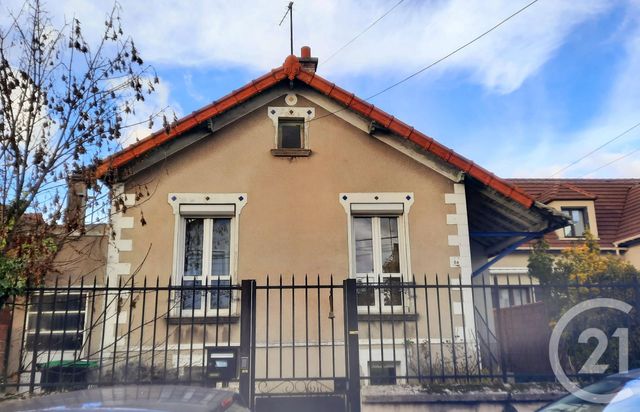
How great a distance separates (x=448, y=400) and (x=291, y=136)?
5.27 metres

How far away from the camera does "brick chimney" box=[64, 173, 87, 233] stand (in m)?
5.68

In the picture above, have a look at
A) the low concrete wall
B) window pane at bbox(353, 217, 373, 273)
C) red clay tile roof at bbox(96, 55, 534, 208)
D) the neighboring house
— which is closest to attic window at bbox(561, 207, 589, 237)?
the neighboring house

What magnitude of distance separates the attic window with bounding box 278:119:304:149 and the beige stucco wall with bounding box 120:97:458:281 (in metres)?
0.21

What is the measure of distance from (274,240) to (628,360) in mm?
5227

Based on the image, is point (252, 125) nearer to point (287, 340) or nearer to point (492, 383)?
point (287, 340)

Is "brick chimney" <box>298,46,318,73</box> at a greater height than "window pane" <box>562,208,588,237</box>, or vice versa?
"brick chimney" <box>298,46,318,73</box>

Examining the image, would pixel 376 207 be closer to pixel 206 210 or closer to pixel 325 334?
pixel 325 334

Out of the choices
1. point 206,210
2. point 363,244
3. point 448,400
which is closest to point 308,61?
point 206,210

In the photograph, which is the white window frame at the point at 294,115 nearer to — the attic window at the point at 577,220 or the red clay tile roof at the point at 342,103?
the red clay tile roof at the point at 342,103

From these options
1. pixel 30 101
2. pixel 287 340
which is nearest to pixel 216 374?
pixel 287 340

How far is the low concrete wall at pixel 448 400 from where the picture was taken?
5293 millimetres

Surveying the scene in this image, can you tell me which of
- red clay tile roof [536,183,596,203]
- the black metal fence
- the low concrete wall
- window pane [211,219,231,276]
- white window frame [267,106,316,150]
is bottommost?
the low concrete wall

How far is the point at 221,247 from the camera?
8.36 meters

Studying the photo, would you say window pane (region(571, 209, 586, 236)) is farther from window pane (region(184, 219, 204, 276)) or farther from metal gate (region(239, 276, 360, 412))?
window pane (region(184, 219, 204, 276))
